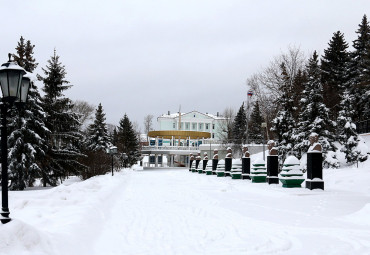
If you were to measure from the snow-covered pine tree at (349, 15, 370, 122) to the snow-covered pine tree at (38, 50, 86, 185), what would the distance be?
74.2ft

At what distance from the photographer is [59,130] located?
2894cm

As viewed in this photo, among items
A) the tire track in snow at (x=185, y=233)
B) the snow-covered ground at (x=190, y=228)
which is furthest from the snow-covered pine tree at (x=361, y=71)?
the tire track in snow at (x=185, y=233)

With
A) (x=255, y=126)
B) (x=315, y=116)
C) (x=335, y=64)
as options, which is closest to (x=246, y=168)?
(x=315, y=116)

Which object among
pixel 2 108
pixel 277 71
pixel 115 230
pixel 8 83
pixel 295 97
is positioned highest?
pixel 277 71

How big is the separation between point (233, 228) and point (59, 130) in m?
24.2

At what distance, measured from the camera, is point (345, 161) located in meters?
26.4

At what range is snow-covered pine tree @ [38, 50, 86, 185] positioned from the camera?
1032 inches

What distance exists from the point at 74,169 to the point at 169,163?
48.5 m

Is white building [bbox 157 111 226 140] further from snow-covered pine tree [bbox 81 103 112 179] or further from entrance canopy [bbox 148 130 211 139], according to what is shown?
snow-covered pine tree [bbox 81 103 112 179]

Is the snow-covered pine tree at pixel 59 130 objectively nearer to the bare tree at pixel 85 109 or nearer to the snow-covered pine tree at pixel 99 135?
the snow-covered pine tree at pixel 99 135

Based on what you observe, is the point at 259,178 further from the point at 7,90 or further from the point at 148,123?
the point at 148,123

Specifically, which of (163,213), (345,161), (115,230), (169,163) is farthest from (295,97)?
(169,163)

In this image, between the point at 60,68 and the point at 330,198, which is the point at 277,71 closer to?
the point at 60,68

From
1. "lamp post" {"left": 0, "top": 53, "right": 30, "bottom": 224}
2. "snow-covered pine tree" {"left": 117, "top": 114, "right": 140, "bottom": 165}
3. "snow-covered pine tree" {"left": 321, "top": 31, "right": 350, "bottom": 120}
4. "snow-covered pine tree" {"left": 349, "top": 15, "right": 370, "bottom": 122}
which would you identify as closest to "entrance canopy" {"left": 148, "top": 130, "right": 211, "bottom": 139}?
"snow-covered pine tree" {"left": 117, "top": 114, "right": 140, "bottom": 165}
